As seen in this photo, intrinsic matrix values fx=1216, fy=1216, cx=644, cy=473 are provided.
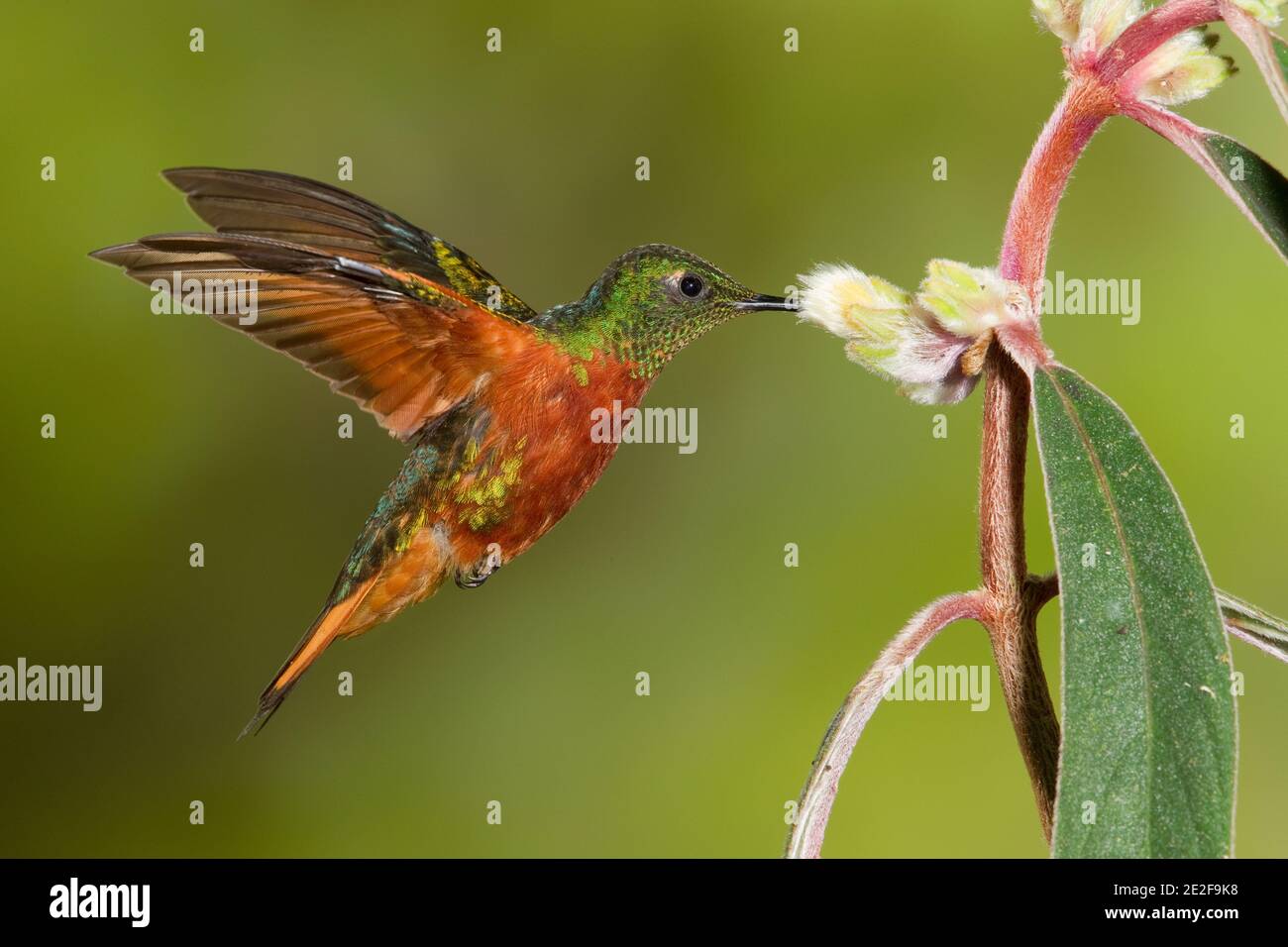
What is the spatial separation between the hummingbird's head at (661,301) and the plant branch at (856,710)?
1.37 feet

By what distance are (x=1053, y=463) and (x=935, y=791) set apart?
1818mm

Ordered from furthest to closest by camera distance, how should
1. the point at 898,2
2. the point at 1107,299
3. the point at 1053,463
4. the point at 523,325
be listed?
the point at 898,2 → the point at 1107,299 → the point at 523,325 → the point at 1053,463

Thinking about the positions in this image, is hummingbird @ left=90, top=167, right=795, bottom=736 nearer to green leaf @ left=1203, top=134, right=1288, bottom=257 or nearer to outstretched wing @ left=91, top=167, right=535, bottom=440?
outstretched wing @ left=91, top=167, right=535, bottom=440

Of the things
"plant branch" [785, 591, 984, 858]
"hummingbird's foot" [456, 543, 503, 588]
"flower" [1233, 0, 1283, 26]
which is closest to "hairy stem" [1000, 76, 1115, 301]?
"flower" [1233, 0, 1283, 26]

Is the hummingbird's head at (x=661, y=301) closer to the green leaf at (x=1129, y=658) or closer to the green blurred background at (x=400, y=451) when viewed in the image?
the green leaf at (x=1129, y=658)

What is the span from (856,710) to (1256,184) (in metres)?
0.48

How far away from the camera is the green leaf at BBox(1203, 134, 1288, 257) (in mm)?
867

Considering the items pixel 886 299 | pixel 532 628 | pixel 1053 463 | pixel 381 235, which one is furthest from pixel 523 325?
pixel 532 628

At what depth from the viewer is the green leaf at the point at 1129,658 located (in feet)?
2.52

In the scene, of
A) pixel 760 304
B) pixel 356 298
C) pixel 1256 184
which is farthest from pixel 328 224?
pixel 1256 184

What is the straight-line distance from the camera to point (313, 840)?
9.11 feet

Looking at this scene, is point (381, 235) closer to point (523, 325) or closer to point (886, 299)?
point (523, 325)

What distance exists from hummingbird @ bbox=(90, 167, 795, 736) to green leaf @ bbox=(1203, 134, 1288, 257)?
1.20 feet

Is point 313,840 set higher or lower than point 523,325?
lower
